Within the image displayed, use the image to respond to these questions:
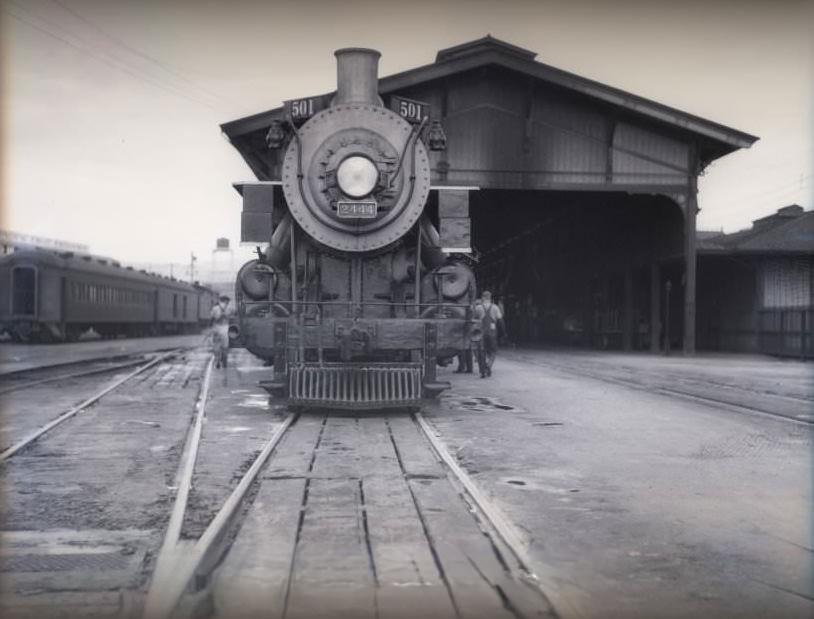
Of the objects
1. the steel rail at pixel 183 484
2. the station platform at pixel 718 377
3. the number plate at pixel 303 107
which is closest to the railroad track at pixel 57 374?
the steel rail at pixel 183 484

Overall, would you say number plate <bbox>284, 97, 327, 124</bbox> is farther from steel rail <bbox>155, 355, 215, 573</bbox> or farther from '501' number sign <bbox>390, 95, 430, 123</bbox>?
steel rail <bbox>155, 355, 215, 573</bbox>

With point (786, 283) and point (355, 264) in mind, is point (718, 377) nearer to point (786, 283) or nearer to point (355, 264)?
point (355, 264)

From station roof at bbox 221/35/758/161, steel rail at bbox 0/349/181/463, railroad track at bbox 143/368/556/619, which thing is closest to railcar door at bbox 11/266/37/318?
station roof at bbox 221/35/758/161

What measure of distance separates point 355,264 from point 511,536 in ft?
20.4

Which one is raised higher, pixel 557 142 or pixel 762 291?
pixel 557 142

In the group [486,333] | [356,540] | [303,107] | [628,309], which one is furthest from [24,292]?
[356,540]

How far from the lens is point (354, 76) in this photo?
1053 cm

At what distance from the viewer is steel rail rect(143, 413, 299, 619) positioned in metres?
3.44

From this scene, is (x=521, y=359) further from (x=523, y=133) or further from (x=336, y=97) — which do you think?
(x=336, y=97)

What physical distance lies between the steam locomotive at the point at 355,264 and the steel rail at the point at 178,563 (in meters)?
4.00

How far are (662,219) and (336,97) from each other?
17.7 m

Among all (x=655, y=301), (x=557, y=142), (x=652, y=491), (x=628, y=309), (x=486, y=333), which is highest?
(x=557, y=142)

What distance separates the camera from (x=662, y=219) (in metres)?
26.1

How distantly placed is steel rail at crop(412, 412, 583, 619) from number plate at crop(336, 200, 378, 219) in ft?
10.7
